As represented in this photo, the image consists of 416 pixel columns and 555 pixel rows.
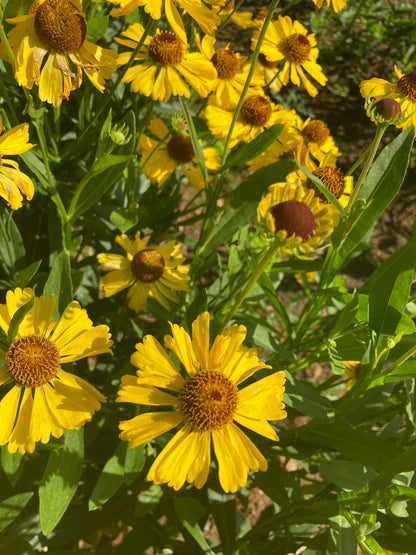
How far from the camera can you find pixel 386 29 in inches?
135

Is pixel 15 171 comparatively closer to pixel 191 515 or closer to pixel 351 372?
pixel 191 515

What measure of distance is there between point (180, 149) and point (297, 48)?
494 mm

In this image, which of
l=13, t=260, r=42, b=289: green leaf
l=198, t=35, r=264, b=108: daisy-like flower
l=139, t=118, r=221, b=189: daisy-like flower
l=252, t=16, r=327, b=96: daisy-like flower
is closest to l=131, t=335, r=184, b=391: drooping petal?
l=13, t=260, r=42, b=289: green leaf

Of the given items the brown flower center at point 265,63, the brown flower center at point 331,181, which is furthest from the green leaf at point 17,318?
the brown flower center at point 265,63

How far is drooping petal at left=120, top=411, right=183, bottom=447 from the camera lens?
87 centimetres

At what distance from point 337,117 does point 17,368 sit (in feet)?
8.99

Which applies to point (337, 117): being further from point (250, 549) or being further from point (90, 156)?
point (250, 549)

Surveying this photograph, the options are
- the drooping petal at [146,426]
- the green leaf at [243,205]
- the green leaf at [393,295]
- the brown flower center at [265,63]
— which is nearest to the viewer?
the drooping petal at [146,426]

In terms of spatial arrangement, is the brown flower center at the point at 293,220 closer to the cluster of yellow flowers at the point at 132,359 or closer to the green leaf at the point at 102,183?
the cluster of yellow flowers at the point at 132,359

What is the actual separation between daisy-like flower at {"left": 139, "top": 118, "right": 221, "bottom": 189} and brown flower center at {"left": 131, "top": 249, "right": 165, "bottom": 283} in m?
0.26

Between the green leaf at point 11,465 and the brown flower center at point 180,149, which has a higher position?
the brown flower center at point 180,149

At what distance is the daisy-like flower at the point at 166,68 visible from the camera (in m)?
1.25

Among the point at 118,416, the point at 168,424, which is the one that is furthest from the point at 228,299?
the point at 168,424

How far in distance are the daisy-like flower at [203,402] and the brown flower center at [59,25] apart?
540mm
